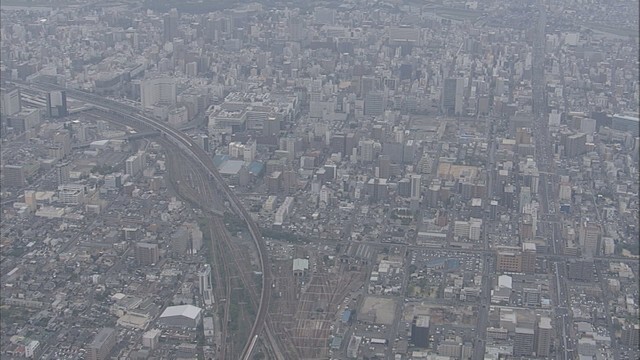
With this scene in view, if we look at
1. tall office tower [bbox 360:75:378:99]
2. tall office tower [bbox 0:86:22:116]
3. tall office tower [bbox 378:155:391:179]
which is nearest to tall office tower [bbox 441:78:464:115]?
tall office tower [bbox 360:75:378:99]

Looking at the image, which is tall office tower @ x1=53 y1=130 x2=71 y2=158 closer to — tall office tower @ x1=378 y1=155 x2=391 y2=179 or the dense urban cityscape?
the dense urban cityscape

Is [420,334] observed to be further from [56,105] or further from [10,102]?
[10,102]

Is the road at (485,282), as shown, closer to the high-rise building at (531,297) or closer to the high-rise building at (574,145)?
the high-rise building at (531,297)

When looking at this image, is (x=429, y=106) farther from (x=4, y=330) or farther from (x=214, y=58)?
(x=4, y=330)

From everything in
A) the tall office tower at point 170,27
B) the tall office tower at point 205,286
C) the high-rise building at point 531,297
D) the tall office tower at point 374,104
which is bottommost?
the high-rise building at point 531,297

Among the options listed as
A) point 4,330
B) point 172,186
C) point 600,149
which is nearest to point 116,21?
point 172,186

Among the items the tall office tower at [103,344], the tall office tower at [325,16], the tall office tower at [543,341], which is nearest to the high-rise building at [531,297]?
the tall office tower at [543,341]
